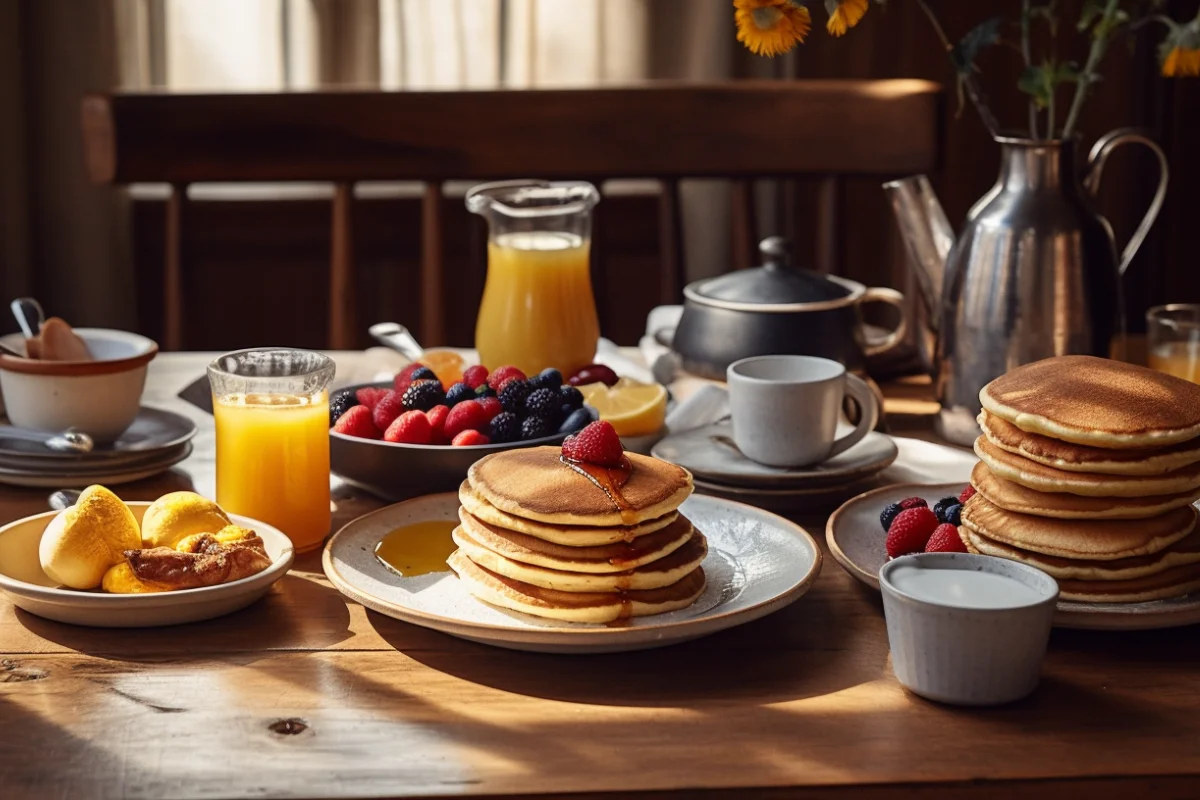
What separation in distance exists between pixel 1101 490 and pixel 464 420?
557 mm

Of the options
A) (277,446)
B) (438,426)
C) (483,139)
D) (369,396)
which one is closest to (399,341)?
(369,396)

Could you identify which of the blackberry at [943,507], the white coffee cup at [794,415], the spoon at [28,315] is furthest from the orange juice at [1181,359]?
the spoon at [28,315]

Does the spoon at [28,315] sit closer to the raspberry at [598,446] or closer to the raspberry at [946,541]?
the raspberry at [598,446]

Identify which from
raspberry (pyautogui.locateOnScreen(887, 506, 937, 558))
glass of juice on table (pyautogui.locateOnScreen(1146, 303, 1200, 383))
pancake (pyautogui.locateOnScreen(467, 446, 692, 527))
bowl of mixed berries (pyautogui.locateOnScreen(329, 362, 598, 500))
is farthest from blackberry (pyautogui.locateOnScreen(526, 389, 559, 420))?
glass of juice on table (pyautogui.locateOnScreen(1146, 303, 1200, 383))

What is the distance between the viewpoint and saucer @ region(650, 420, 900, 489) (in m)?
1.30

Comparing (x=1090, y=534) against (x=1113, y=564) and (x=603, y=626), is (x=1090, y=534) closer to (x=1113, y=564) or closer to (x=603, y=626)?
(x=1113, y=564)

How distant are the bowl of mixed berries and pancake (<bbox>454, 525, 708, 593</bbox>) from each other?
0.25 m

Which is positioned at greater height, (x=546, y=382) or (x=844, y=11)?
(x=844, y=11)

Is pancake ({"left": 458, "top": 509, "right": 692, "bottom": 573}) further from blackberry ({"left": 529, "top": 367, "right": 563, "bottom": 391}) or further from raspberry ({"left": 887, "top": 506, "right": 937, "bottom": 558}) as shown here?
blackberry ({"left": 529, "top": 367, "right": 563, "bottom": 391})

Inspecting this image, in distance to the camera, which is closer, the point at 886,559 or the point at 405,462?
the point at 886,559

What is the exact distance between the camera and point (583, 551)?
0.98 m

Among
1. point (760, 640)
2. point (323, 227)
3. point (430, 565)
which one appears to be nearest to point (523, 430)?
point (430, 565)

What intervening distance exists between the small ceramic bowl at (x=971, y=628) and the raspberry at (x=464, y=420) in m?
0.48

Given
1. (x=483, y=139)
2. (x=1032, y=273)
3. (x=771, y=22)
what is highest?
(x=771, y=22)
